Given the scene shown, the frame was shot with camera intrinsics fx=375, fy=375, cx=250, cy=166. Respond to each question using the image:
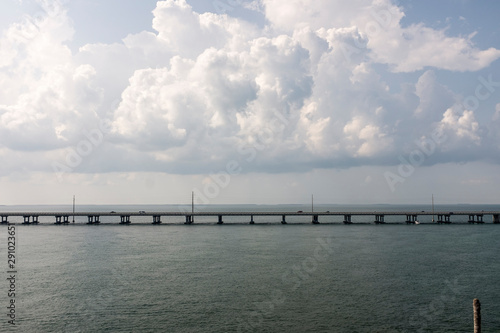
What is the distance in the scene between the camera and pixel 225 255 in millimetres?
74562

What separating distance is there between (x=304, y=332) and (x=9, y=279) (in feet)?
142

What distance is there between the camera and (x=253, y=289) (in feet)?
155

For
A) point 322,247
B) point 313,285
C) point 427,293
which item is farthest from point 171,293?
point 322,247

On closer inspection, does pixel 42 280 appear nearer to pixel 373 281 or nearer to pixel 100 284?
pixel 100 284

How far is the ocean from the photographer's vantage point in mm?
35906

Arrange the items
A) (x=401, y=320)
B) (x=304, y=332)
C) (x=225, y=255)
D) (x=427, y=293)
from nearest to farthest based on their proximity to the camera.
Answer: (x=304, y=332)
(x=401, y=320)
(x=427, y=293)
(x=225, y=255)

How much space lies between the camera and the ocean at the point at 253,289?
3591 cm
